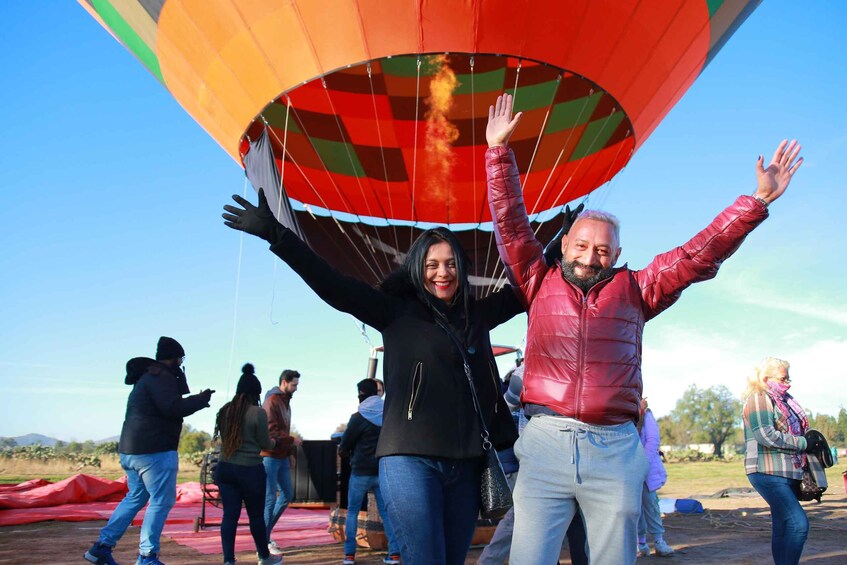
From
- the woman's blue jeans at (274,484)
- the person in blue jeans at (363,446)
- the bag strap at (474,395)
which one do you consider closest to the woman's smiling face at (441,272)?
the bag strap at (474,395)

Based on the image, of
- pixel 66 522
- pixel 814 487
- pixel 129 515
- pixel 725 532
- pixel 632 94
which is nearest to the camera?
pixel 814 487

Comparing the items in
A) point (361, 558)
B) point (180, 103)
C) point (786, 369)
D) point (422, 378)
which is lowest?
point (361, 558)

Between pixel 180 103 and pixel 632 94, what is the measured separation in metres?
5.93

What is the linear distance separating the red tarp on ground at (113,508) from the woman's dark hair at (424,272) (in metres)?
4.95

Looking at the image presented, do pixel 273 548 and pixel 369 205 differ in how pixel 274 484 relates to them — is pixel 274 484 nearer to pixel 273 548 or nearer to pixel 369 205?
pixel 273 548

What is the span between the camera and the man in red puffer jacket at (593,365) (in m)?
2.25

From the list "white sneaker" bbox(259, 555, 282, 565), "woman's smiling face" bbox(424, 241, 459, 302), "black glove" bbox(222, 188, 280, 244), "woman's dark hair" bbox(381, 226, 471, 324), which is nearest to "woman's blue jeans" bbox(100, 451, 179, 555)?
"white sneaker" bbox(259, 555, 282, 565)

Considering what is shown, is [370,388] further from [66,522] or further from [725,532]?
[66,522]

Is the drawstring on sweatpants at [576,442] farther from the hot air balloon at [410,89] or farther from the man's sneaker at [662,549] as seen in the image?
the hot air balloon at [410,89]

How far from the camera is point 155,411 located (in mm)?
5102

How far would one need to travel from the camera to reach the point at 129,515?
16.7 ft

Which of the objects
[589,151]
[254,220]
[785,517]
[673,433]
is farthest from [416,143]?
[673,433]

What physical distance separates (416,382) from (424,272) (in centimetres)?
45

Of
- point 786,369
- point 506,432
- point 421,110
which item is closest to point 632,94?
point 421,110
